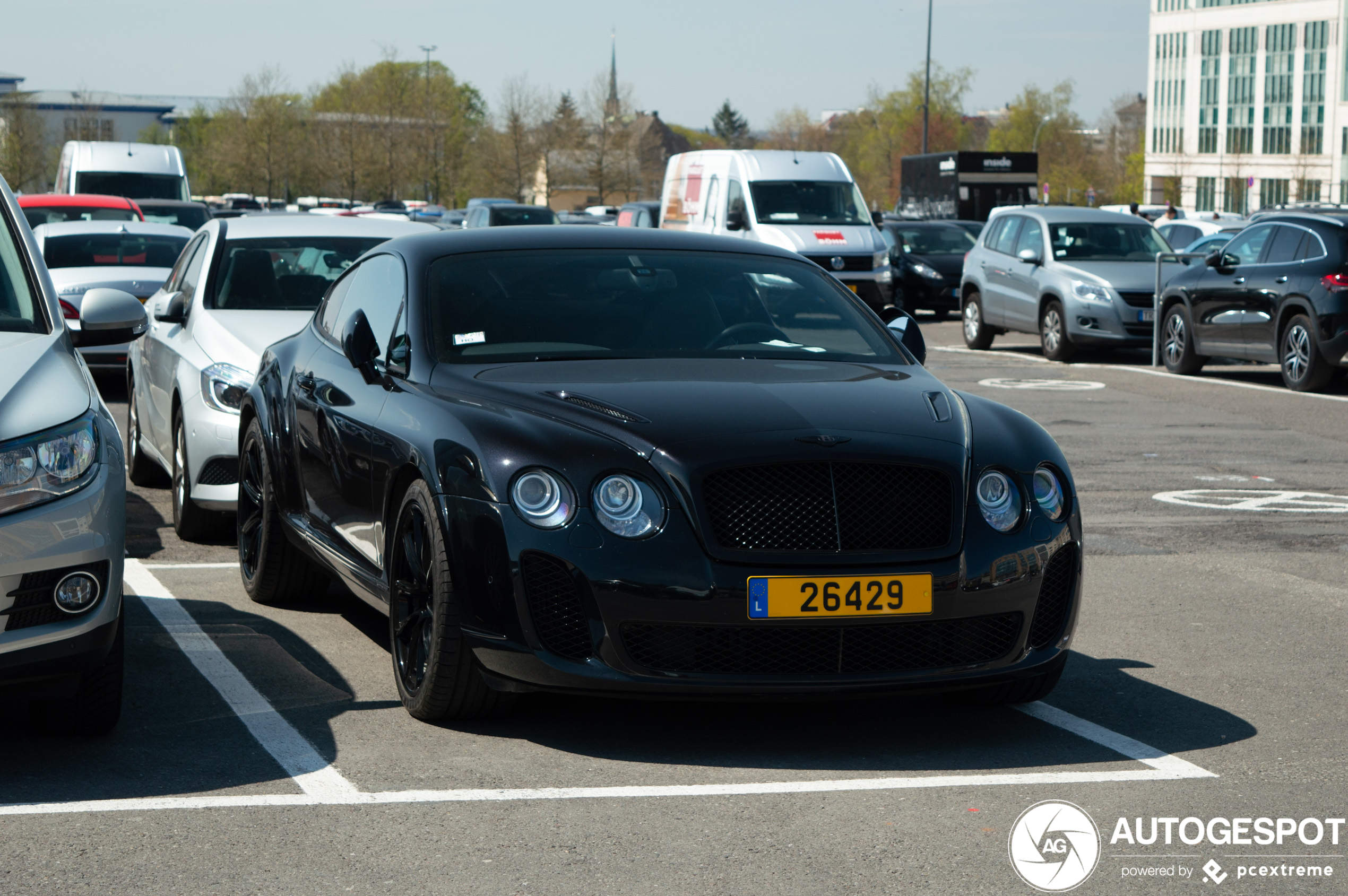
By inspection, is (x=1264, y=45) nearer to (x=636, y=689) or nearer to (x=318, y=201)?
(x=318, y=201)

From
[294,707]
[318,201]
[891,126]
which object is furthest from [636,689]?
[891,126]

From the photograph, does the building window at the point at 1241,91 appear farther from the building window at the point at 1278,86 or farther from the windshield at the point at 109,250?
the windshield at the point at 109,250

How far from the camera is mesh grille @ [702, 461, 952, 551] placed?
462 cm

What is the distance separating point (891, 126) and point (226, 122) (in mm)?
43472

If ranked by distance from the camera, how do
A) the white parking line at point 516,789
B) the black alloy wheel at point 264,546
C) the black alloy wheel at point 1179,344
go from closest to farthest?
the white parking line at point 516,789, the black alloy wheel at point 264,546, the black alloy wheel at point 1179,344

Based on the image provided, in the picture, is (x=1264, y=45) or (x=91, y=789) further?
(x=1264, y=45)

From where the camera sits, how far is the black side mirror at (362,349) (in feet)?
18.8

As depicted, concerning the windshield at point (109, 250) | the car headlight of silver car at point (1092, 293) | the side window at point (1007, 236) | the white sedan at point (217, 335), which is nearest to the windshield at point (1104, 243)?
the car headlight of silver car at point (1092, 293)

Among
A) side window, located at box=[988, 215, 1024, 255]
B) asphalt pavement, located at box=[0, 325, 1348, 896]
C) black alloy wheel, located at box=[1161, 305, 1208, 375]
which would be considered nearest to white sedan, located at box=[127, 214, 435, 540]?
asphalt pavement, located at box=[0, 325, 1348, 896]

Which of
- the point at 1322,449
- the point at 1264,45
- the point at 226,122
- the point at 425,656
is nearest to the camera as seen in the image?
the point at 425,656

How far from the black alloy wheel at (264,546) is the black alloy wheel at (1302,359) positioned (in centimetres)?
1181

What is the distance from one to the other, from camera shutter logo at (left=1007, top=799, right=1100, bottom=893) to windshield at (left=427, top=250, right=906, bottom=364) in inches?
75.6

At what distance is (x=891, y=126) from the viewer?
10912 centimetres

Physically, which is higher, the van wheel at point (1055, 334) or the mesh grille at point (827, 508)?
the mesh grille at point (827, 508)
